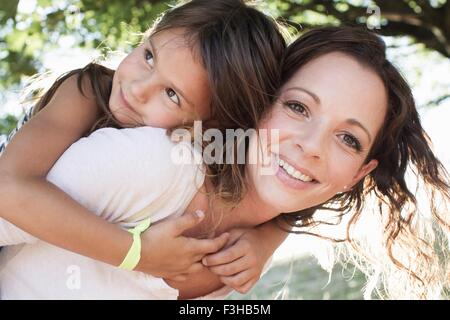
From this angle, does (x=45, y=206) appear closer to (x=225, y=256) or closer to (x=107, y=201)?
(x=107, y=201)

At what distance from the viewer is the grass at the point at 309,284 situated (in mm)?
5102

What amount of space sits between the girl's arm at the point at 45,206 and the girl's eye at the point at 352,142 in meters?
0.80

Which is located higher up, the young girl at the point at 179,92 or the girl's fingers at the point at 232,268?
the young girl at the point at 179,92

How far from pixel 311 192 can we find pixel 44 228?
0.88m

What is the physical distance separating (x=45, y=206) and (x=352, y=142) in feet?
3.43

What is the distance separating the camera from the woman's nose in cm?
239

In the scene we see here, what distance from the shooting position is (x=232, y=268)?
2396 mm

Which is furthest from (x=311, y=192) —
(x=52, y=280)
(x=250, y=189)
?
(x=52, y=280)

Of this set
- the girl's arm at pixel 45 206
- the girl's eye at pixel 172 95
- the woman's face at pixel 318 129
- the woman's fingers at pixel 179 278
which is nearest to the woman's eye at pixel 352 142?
the woman's face at pixel 318 129

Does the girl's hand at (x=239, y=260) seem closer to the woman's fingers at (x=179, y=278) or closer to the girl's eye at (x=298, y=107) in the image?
the woman's fingers at (x=179, y=278)

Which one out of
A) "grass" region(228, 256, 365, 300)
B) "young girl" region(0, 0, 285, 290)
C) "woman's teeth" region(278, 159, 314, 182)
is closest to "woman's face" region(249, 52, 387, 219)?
"woman's teeth" region(278, 159, 314, 182)

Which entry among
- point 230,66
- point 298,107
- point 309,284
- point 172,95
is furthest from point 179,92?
point 309,284

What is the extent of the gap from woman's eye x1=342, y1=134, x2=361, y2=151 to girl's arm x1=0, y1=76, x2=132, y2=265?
0.80 meters

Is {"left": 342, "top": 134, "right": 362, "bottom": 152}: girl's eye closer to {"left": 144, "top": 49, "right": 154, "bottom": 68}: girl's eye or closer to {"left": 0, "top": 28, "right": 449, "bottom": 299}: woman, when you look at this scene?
{"left": 0, "top": 28, "right": 449, "bottom": 299}: woman
